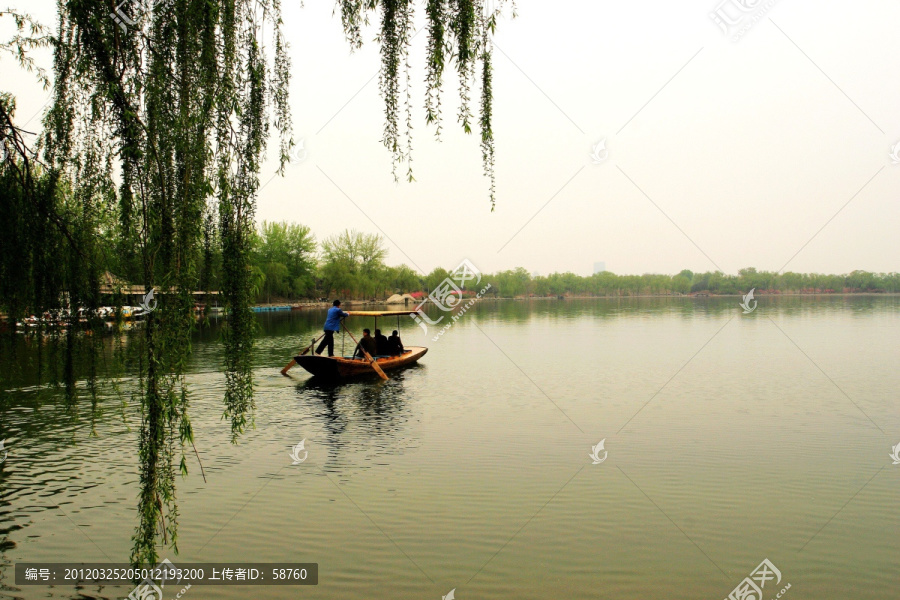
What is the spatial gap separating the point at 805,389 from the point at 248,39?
19.3 m

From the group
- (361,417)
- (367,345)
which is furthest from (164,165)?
(367,345)

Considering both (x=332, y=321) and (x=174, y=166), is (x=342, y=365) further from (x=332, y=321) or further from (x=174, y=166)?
(x=174, y=166)

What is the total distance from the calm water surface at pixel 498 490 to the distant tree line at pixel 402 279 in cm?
456

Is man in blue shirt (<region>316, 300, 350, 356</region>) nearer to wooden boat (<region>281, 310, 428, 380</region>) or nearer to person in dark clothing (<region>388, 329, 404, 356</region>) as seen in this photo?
wooden boat (<region>281, 310, 428, 380</region>)

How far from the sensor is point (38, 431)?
43.1ft

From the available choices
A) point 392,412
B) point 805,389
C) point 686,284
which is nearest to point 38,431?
point 392,412

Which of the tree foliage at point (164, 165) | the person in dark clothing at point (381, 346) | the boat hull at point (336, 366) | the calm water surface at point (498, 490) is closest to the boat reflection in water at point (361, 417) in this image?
the calm water surface at point (498, 490)

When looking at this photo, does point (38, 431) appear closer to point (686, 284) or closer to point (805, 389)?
point (805, 389)
